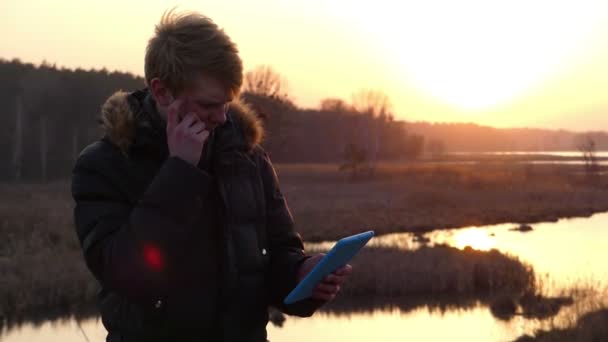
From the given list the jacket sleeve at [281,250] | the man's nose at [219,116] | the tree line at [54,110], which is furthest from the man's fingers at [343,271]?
the tree line at [54,110]

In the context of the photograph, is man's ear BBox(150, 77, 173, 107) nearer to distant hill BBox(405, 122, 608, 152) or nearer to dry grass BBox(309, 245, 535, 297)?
dry grass BBox(309, 245, 535, 297)

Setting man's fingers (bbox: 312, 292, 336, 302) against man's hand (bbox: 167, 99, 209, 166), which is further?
man's fingers (bbox: 312, 292, 336, 302)

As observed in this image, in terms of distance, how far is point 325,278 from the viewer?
Result: 6.40 ft

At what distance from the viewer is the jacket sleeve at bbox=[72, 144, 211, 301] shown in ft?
5.18

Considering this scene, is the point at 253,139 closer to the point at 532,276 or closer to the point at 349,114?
the point at 532,276

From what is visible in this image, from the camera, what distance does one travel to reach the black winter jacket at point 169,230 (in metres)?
1.60

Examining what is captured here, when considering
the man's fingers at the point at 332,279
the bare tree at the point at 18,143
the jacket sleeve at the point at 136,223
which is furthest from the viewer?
the bare tree at the point at 18,143

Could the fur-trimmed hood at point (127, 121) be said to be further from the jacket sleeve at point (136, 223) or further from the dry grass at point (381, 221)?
Answer: the dry grass at point (381, 221)

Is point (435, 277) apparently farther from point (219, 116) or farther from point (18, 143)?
point (18, 143)

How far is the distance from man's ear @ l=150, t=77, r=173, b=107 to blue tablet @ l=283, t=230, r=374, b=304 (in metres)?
0.57

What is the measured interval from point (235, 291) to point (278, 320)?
9.80 metres

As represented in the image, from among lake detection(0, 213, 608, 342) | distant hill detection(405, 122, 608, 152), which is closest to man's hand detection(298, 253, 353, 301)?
lake detection(0, 213, 608, 342)

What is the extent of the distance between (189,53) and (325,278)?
2.46ft

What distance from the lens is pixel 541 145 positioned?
198 metres
